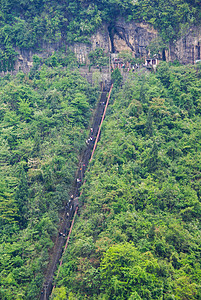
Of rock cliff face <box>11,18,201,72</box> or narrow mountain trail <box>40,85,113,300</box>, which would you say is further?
rock cliff face <box>11,18,201,72</box>

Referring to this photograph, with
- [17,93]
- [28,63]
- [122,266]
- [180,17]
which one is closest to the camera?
[122,266]

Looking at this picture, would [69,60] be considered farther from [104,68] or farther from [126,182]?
[126,182]

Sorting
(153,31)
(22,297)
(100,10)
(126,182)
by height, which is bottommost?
(22,297)

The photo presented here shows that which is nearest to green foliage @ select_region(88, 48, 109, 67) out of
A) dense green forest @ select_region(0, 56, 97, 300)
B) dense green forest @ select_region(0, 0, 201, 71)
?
dense green forest @ select_region(0, 0, 201, 71)

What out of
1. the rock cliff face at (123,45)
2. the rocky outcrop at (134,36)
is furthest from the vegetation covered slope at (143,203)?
the rocky outcrop at (134,36)

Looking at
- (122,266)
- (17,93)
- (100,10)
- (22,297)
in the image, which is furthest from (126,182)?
(100,10)

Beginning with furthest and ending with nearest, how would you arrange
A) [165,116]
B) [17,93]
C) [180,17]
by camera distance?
1. [180,17]
2. [17,93]
3. [165,116]

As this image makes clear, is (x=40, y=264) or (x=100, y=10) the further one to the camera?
(x=100, y=10)

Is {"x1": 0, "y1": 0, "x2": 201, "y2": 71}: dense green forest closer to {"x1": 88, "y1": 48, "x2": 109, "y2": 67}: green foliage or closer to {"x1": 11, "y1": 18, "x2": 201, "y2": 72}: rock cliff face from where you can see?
{"x1": 11, "y1": 18, "x2": 201, "y2": 72}: rock cliff face
